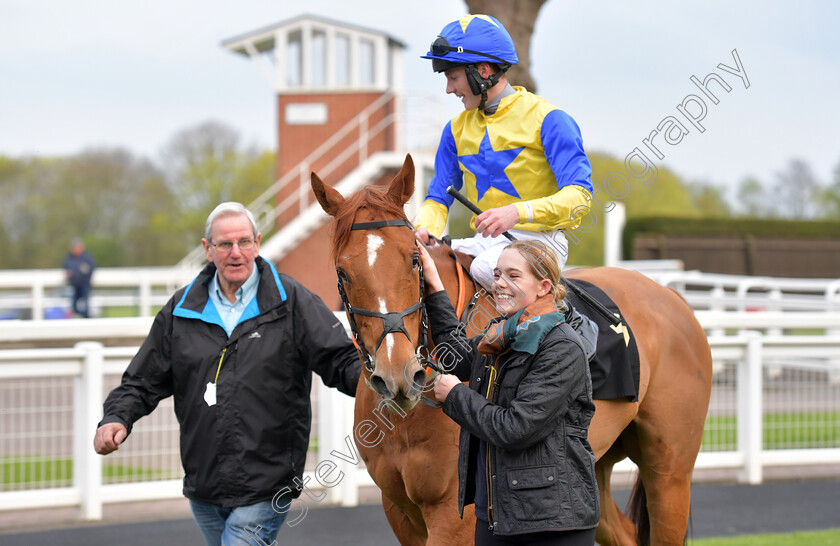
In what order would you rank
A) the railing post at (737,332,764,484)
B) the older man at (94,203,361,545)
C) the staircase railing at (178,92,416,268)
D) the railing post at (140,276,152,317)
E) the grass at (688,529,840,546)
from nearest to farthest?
1. the older man at (94,203,361,545)
2. the grass at (688,529,840,546)
3. the railing post at (737,332,764,484)
4. the railing post at (140,276,152,317)
5. the staircase railing at (178,92,416,268)

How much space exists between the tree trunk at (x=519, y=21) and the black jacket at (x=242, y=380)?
17.1 ft

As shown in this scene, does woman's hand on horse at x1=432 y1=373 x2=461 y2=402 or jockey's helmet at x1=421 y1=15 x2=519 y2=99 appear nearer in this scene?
woman's hand on horse at x1=432 y1=373 x2=461 y2=402

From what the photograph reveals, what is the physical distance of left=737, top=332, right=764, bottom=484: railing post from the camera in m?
6.22

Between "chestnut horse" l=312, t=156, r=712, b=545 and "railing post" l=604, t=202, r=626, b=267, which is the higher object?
"railing post" l=604, t=202, r=626, b=267

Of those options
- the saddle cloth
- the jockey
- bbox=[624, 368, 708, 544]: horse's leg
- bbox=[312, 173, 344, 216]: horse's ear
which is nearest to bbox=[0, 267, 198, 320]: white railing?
bbox=[624, 368, 708, 544]: horse's leg

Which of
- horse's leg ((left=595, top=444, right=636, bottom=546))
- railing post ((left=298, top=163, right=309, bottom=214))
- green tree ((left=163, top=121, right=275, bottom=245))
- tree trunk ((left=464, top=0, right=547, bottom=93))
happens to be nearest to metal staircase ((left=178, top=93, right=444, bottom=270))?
railing post ((left=298, top=163, right=309, bottom=214))

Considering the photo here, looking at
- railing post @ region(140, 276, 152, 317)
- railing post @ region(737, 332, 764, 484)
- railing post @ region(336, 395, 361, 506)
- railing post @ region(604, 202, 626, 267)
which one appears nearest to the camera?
railing post @ region(336, 395, 361, 506)

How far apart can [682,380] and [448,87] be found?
5.37 feet

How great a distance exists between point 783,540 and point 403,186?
3.64 m

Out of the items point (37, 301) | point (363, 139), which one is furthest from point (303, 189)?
point (37, 301)

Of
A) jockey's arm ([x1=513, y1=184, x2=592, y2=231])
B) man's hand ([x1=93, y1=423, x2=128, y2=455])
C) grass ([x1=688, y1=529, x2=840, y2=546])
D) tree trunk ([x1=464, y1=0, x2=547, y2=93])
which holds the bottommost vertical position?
grass ([x1=688, y1=529, x2=840, y2=546])

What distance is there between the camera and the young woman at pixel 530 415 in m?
2.23

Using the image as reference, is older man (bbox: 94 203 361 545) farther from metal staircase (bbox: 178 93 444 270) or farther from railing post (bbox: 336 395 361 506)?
metal staircase (bbox: 178 93 444 270)

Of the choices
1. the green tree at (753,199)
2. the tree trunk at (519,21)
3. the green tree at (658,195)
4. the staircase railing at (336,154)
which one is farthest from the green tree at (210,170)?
the tree trunk at (519,21)
